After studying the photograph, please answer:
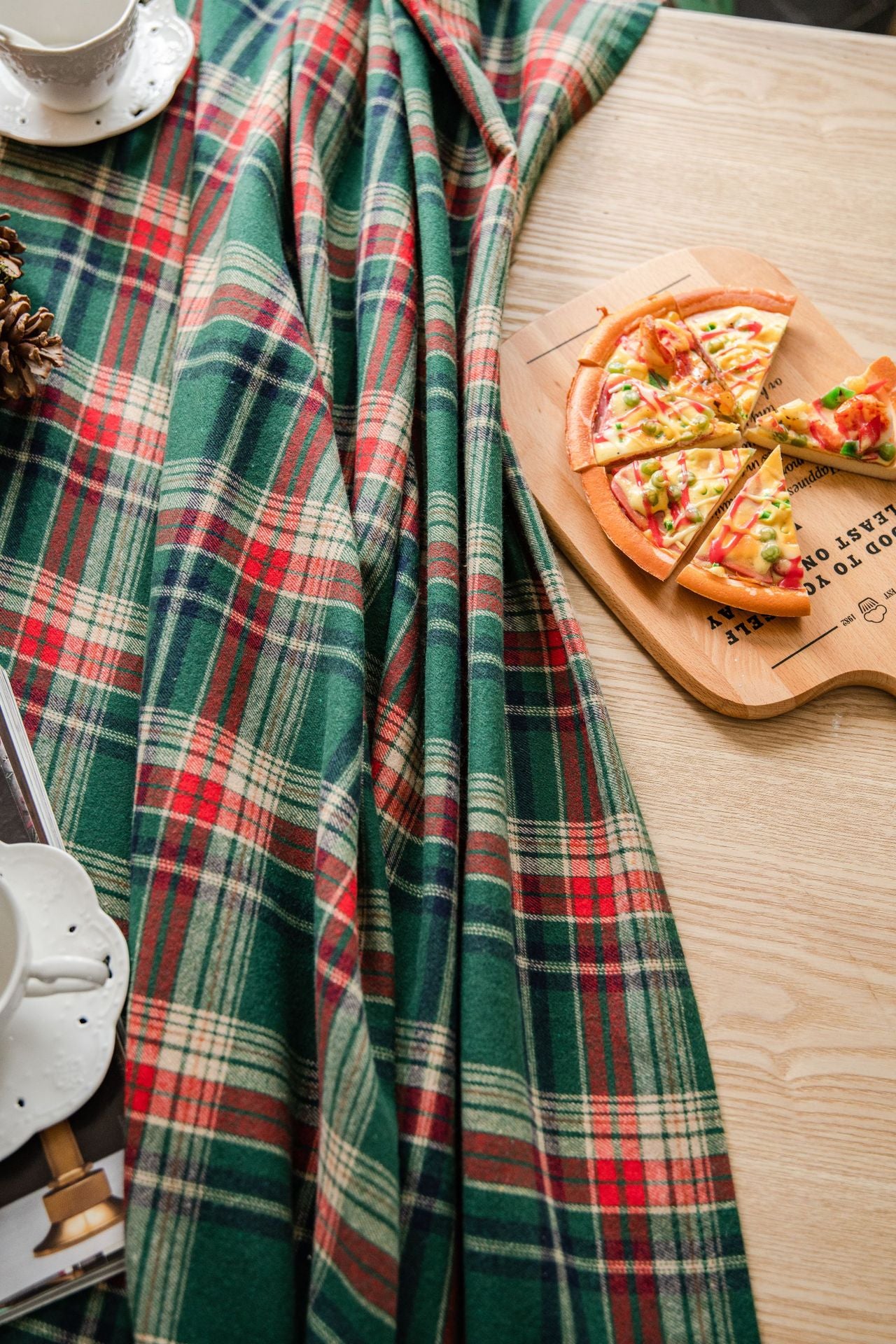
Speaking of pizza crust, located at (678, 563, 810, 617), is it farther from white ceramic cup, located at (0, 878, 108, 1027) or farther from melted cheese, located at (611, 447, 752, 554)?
white ceramic cup, located at (0, 878, 108, 1027)

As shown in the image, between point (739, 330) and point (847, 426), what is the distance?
0.49ft

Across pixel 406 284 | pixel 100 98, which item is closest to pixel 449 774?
pixel 406 284

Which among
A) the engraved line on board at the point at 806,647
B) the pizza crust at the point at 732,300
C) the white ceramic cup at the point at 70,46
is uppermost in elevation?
the white ceramic cup at the point at 70,46

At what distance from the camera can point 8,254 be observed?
86cm

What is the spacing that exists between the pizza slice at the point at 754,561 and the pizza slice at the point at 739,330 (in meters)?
0.11

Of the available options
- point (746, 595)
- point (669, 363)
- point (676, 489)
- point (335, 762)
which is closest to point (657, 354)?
point (669, 363)

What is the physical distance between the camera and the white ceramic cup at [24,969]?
60cm

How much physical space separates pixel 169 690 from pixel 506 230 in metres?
0.58

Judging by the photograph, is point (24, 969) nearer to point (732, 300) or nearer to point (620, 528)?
point (620, 528)

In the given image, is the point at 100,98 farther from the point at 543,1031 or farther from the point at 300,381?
the point at 543,1031

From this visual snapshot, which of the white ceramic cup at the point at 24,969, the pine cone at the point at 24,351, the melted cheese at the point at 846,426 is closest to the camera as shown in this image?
the white ceramic cup at the point at 24,969

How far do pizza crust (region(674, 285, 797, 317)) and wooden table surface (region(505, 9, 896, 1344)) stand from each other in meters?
0.07

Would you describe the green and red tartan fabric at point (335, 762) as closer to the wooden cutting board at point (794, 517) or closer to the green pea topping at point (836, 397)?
the wooden cutting board at point (794, 517)

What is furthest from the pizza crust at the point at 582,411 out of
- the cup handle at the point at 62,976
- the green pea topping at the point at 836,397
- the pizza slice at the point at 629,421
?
the cup handle at the point at 62,976
